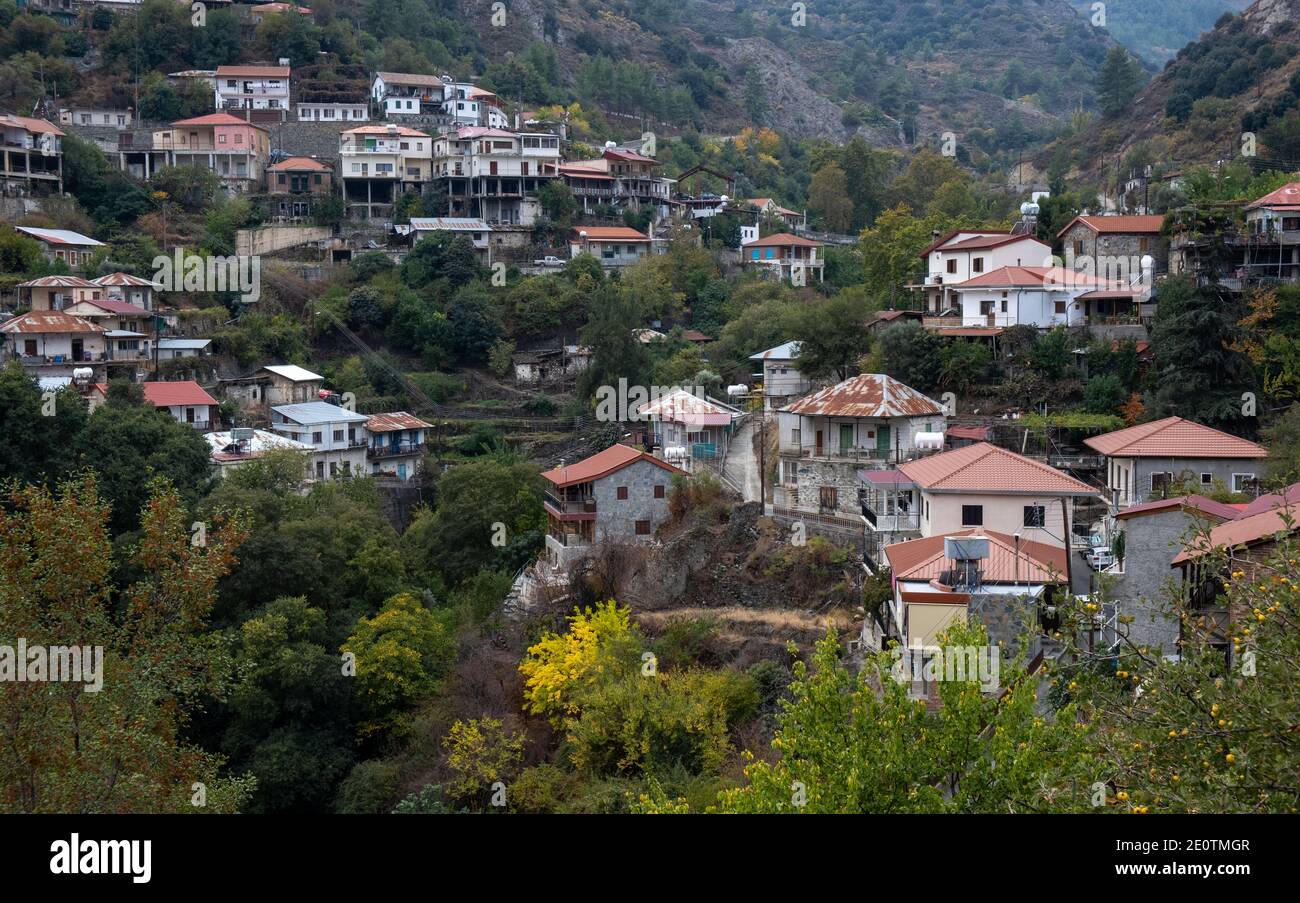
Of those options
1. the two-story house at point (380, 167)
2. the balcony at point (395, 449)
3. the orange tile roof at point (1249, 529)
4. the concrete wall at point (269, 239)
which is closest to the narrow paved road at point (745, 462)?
the balcony at point (395, 449)

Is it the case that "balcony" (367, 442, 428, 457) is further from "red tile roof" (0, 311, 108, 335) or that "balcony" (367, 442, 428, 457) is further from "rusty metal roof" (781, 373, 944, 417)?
"rusty metal roof" (781, 373, 944, 417)

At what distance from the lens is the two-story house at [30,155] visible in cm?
5200

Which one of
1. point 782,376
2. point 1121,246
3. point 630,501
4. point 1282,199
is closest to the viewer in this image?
point 630,501

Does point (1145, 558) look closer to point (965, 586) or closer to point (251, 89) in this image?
point (965, 586)

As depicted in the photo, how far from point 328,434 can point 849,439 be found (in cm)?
1825

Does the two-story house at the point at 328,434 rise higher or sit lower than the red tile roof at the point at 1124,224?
lower

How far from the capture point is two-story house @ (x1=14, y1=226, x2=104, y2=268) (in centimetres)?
4812

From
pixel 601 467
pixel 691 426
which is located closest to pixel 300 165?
pixel 691 426

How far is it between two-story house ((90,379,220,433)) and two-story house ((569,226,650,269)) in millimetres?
17402

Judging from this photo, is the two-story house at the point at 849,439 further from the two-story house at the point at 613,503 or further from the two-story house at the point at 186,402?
the two-story house at the point at 186,402

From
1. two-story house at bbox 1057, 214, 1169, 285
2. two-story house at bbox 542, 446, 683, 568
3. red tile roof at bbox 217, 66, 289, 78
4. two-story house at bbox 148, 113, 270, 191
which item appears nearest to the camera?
two-story house at bbox 542, 446, 683, 568

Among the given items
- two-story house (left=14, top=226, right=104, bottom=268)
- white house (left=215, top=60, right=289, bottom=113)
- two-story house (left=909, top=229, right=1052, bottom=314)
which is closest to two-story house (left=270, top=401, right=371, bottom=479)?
two-story house (left=14, top=226, right=104, bottom=268)

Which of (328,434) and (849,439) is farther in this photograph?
(328,434)

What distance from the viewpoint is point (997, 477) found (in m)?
22.9
